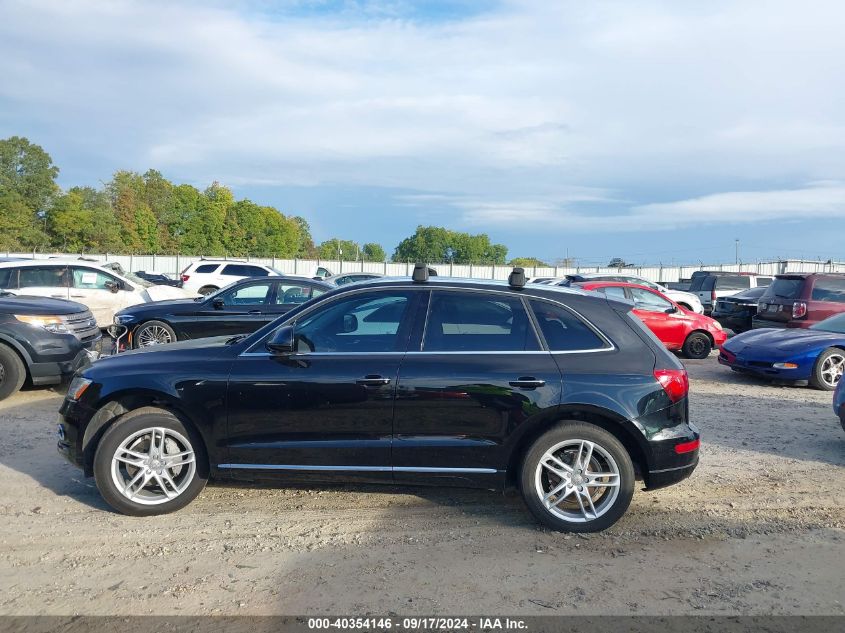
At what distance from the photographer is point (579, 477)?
15.0ft

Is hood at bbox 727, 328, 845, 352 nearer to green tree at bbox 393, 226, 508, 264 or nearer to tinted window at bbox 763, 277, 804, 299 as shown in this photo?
tinted window at bbox 763, 277, 804, 299

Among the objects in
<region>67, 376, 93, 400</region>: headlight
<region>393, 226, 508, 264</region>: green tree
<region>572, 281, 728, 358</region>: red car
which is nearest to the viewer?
<region>67, 376, 93, 400</region>: headlight

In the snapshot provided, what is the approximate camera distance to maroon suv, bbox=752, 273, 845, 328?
13117 millimetres

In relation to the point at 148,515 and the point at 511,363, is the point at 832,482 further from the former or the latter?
the point at 148,515

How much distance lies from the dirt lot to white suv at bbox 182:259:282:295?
17.6 metres

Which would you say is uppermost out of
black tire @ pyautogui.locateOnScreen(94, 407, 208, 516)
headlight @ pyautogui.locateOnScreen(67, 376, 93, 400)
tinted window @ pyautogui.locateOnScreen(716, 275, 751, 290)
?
tinted window @ pyautogui.locateOnScreen(716, 275, 751, 290)

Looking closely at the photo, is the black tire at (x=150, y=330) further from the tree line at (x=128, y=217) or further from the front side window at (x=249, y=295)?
the tree line at (x=128, y=217)

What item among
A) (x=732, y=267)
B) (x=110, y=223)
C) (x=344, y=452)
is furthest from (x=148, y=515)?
(x=110, y=223)

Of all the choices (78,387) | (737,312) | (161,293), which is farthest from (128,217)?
(78,387)

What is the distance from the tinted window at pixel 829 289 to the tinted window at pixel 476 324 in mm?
10984

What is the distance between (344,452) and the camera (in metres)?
4.62

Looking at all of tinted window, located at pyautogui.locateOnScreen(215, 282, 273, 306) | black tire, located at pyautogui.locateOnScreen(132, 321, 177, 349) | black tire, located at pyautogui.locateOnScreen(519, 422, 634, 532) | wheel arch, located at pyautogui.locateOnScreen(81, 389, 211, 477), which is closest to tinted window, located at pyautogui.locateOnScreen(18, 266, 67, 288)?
black tire, located at pyautogui.locateOnScreen(132, 321, 177, 349)

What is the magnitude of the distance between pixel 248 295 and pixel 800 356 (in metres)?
8.64

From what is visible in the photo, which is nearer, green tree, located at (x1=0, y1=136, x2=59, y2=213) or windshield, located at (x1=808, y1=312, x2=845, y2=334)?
windshield, located at (x1=808, y1=312, x2=845, y2=334)
